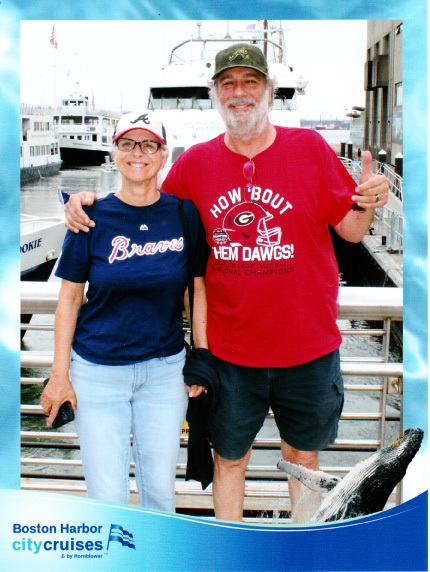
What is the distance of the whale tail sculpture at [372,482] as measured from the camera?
6.93 feet

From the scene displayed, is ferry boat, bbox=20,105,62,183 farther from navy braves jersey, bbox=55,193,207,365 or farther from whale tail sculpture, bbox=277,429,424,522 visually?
whale tail sculpture, bbox=277,429,424,522

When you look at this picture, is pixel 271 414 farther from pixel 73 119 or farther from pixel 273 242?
pixel 73 119

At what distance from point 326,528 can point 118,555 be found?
2.44ft

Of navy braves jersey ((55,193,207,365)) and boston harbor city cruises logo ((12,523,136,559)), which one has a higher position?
navy braves jersey ((55,193,207,365))

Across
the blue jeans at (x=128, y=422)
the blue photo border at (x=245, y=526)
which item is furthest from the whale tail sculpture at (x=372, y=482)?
the blue jeans at (x=128, y=422)

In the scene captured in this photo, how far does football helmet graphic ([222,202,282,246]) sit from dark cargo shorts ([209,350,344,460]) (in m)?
0.47

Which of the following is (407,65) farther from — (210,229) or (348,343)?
(348,343)

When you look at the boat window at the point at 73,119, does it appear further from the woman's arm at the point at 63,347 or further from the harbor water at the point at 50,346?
the woman's arm at the point at 63,347

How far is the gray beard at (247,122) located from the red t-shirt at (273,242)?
76 millimetres

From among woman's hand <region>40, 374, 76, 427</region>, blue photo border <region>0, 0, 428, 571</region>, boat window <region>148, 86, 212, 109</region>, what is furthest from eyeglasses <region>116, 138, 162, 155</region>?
boat window <region>148, 86, 212, 109</region>

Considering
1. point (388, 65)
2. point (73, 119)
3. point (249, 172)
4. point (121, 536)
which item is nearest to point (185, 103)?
point (73, 119)

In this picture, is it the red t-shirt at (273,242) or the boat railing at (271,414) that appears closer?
the red t-shirt at (273,242)

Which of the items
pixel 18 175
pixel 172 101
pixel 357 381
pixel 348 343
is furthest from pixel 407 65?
pixel 357 381

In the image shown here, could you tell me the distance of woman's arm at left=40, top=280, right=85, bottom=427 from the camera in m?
1.95
